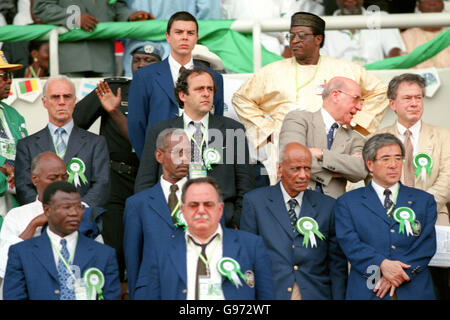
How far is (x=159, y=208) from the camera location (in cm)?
743

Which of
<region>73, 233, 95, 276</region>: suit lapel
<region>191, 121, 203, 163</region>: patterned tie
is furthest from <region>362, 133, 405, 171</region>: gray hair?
<region>73, 233, 95, 276</region>: suit lapel

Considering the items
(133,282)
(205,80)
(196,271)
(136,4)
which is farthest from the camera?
(136,4)

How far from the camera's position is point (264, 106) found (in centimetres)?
893

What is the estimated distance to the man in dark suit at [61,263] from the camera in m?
6.90

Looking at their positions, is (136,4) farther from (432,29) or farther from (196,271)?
(196,271)

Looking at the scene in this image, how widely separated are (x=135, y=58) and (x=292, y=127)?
197cm

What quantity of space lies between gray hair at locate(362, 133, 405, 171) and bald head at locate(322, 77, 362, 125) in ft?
1.42

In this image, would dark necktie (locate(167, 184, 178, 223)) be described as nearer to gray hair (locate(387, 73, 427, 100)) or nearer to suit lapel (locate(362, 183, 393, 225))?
suit lapel (locate(362, 183, 393, 225))

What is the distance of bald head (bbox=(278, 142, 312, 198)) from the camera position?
750 centimetres

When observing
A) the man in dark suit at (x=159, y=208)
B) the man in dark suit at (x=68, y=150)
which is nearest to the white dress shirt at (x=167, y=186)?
the man in dark suit at (x=159, y=208)

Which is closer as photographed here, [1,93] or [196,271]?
[196,271]

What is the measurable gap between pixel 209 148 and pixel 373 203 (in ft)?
3.87

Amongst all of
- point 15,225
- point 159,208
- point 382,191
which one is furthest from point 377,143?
point 15,225
